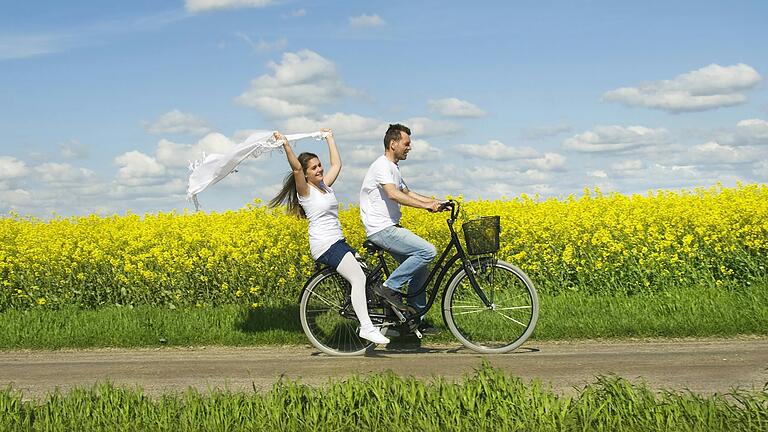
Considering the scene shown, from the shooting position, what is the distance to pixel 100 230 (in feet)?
47.2

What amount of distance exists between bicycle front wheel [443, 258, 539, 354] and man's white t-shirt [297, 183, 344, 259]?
1.29 metres

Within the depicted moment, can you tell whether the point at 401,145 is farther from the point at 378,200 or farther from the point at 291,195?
the point at 291,195

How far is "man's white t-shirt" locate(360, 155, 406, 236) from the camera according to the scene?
850cm

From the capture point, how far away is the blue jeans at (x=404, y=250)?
8.56m

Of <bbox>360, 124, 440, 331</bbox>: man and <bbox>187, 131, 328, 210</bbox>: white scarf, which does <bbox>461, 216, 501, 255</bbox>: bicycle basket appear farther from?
<bbox>187, 131, 328, 210</bbox>: white scarf

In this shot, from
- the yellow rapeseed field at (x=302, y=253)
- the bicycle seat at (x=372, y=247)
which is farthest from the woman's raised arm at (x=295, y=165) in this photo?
the yellow rapeseed field at (x=302, y=253)

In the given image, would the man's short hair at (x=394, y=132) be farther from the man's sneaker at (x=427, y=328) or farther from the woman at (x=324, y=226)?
the man's sneaker at (x=427, y=328)

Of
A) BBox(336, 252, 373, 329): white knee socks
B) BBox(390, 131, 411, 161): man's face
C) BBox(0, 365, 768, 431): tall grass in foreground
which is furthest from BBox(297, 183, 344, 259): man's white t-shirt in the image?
BBox(0, 365, 768, 431): tall grass in foreground

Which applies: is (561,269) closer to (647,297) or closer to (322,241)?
(647,297)

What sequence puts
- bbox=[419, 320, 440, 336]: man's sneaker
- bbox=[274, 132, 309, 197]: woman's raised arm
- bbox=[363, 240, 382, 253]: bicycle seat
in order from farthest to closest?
bbox=[419, 320, 440, 336]: man's sneaker < bbox=[363, 240, 382, 253]: bicycle seat < bbox=[274, 132, 309, 197]: woman's raised arm

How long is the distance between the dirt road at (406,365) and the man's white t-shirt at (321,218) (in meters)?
1.15

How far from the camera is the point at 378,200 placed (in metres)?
8.61

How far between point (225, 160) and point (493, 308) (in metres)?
3.04

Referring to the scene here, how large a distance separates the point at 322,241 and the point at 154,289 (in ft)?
16.8
